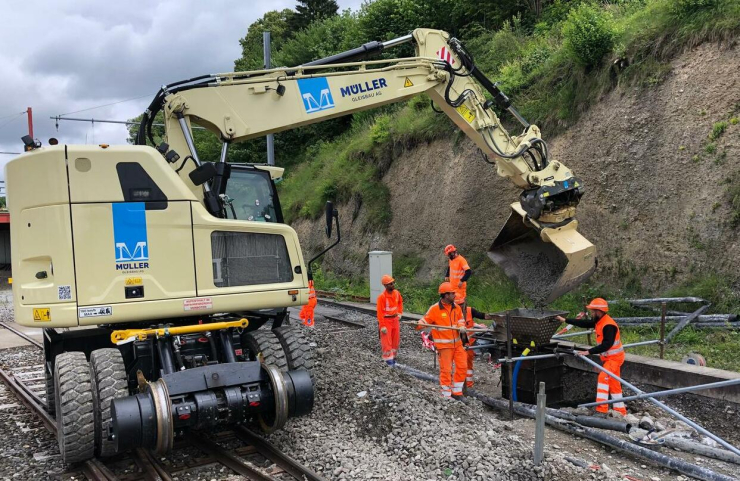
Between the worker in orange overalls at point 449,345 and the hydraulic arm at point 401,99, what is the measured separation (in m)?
2.49

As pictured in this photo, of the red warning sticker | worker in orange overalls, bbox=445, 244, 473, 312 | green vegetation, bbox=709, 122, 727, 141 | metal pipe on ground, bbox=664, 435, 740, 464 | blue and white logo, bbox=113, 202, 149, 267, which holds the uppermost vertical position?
green vegetation, bbox=709, 122, 727, 141

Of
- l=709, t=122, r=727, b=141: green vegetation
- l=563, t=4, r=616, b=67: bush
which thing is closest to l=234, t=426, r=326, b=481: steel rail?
l=709, t=122, r=727, b=141: green vegetation

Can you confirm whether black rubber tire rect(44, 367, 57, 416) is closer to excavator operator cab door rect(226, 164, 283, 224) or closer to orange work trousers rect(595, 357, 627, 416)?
excavator operator cab door rect(226, 164, 283, 224)

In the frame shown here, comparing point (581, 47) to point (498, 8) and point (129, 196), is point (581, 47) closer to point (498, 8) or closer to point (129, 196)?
point (498, 8)

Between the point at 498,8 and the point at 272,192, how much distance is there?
57.7ft

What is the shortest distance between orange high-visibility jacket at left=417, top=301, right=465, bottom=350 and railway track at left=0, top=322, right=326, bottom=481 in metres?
2.69

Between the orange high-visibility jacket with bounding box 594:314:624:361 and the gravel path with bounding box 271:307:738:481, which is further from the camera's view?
the orange high-visibility jacket with bounding box 594:314:624:361

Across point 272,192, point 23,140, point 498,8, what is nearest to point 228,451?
point 272,192

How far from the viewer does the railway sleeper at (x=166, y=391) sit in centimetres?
492

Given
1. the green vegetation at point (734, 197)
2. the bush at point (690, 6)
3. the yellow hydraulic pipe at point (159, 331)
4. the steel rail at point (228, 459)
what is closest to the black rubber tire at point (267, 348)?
the yellow hydraulic pipe at point (159, 331)

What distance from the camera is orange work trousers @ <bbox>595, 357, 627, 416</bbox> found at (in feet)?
23.0

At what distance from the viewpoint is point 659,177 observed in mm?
11367

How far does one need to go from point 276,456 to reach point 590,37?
12145 millimetres

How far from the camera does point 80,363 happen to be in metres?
5.41
